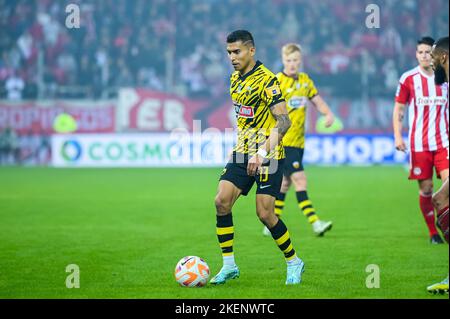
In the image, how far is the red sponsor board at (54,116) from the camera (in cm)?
2742

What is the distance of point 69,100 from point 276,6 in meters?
8.56

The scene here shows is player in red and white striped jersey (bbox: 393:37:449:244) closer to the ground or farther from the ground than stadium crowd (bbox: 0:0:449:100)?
closer to the ground

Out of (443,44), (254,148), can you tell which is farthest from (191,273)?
(443,44)

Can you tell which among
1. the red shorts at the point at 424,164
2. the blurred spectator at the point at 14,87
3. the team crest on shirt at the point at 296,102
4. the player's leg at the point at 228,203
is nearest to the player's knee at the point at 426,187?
the red shorts at the point at 424,164

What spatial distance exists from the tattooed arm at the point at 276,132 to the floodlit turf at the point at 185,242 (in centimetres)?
107

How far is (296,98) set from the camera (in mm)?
11359

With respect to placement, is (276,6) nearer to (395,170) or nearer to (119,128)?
(119,128)

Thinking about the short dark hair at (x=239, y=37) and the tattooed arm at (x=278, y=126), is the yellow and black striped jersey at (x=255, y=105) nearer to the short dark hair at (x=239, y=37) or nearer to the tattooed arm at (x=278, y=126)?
the tattooed arm at (x=278, y=126)

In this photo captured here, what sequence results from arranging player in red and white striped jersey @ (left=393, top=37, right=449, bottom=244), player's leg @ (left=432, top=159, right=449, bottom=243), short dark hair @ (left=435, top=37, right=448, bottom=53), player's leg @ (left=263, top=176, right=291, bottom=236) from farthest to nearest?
player's leg @ (left=263, top=176, right=291, bottom=236), player in red and white striped jersey @ (left=393, top=37, right=449, bottom=244), player's leg @ (left=432, top=159, right=449, bottom=243), short dark hair @ (left=435, top=37, right=448, bottom=53)

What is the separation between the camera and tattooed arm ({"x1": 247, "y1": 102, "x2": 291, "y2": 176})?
23.8 feet

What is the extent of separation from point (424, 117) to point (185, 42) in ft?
68.6

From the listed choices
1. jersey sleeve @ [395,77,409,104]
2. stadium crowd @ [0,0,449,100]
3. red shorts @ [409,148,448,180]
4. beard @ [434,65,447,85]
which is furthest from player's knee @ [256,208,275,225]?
stadium crowd @ [0,0,449,100]

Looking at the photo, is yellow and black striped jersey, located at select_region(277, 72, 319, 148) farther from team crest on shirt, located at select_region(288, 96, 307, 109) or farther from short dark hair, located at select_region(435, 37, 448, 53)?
short dark hair, located at select_region(435, 37, 448, 53)

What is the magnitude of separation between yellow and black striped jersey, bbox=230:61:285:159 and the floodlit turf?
3.97 feet
